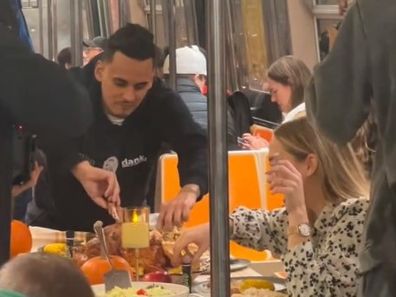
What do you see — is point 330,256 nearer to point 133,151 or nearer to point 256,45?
point 133,151

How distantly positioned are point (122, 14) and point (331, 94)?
854 mm

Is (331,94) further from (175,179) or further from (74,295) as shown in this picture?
(175,179)

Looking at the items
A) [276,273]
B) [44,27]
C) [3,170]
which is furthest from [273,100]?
[3,170]

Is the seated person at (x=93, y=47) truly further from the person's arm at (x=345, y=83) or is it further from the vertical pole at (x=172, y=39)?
the person's arm at (x=345, y=83)

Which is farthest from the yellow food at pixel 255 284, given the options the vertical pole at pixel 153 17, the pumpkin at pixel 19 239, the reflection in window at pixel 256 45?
the reflection in window at pixel 256 45

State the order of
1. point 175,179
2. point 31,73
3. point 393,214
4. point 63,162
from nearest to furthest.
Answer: point 393,214, point 31,73, point 63,162, point 175,179

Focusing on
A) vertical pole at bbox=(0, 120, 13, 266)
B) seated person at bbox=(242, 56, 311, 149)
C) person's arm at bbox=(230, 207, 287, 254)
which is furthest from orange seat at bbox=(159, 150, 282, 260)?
vertical pole at bbox=(0, 120, 13, 266)

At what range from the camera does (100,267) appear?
1.67 meters

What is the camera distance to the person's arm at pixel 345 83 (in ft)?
3.95

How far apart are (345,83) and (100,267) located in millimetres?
674

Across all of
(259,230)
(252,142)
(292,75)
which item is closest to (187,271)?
(259,230)

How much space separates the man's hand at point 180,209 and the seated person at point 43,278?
2.75 feet

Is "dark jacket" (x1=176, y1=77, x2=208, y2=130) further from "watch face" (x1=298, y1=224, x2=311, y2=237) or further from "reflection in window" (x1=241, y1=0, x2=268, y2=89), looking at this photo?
"reflection in window" (x1=241, y1=0, x2=268, y2=89)

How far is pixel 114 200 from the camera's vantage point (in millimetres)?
1840
